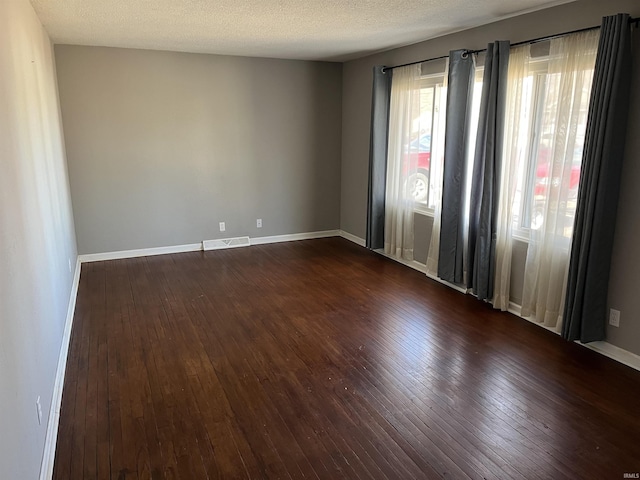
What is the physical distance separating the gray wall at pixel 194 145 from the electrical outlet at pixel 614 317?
165 inches

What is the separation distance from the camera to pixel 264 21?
3.91 meters

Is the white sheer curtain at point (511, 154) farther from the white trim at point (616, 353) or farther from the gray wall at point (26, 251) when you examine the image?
the gray wall at point (26, 251)

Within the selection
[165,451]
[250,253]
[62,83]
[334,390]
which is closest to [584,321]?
[334,390]

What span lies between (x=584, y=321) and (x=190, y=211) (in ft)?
15.0

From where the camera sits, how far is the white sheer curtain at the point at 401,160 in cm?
509

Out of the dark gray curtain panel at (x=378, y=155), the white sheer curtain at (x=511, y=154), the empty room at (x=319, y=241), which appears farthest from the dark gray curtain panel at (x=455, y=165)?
the dark gray curtain panel at (x=378, y=155)

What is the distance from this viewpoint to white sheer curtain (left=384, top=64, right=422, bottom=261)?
509 cm

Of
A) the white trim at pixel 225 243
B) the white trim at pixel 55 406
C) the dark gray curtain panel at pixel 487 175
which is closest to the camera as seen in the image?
the white trim at pixel 55 406

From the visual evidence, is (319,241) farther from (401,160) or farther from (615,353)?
(615,353)

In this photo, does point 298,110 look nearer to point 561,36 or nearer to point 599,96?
point 561,36

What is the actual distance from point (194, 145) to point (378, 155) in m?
2.32

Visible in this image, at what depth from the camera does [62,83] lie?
202 inches

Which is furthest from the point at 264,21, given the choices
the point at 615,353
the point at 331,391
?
the point at 615,353

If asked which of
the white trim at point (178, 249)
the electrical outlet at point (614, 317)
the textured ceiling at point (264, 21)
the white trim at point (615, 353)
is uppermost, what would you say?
the textured ceiling at point (264, 21)
